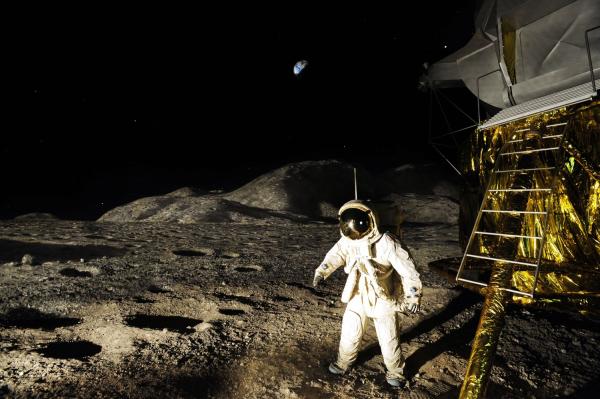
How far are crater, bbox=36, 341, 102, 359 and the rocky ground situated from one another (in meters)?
0.01

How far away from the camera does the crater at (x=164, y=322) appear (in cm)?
331

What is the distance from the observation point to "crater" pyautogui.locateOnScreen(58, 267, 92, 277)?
4.77 metres

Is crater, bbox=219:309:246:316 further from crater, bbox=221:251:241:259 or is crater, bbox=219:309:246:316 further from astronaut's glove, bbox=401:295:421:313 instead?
crater, bbox=221:251:241:259

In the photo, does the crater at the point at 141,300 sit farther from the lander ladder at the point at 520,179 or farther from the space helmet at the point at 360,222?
the lander ladder at the point at 520,179

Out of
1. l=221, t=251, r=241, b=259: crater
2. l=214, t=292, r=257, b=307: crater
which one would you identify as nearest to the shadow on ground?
l=221, t=251, r=241, b=259: crater

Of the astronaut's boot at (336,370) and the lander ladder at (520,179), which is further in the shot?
the lander ladder at (520,179)

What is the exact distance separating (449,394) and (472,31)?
5.74 metres

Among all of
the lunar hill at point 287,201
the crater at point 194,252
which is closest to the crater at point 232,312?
the crater at point 194,252

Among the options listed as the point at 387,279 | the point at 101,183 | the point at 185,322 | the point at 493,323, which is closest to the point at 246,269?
the point at 185,322

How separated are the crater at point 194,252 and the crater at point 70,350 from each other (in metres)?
3.13

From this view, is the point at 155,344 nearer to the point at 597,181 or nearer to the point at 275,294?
the point at 275,294

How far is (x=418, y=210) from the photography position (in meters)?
13.0

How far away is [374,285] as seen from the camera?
2.58 m

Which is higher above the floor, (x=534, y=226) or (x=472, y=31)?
(x=472, y=31)
